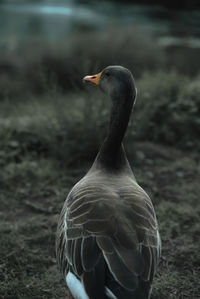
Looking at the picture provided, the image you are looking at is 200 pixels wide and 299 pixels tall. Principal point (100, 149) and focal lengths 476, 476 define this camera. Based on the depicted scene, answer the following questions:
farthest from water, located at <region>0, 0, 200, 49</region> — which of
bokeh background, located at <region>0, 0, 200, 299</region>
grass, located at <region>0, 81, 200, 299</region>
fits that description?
grass, located at <region>0, 81, 200, 299</region>

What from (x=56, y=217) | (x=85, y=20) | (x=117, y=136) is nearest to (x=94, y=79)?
(x=117, y=136)

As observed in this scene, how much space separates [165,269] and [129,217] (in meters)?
1.16

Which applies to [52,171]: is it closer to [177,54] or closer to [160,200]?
[160,200]

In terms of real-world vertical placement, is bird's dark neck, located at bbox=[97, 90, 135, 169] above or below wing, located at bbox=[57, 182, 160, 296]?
above

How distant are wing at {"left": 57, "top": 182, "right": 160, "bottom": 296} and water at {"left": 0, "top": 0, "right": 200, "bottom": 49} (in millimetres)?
11382

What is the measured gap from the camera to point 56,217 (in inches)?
163

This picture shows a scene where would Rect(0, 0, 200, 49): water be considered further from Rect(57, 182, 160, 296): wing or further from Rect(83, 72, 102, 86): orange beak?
Rect(57, 182, 160, 296): wing

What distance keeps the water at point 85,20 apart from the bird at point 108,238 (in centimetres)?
1125

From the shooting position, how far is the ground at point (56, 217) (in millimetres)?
3297

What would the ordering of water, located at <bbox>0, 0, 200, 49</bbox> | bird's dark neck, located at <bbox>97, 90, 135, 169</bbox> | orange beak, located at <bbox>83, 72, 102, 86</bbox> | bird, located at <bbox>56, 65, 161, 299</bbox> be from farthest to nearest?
water, located at <bbox>0, 0, 200, 49</bbox>
orange beak, located at <bbox>83, 72, 102, 86</bbox>
bird's dark neck, located at <bbox>97, 90, 135, 169</bbox>
bird, located at <bbox>56, 65, 161, 299</bbox>

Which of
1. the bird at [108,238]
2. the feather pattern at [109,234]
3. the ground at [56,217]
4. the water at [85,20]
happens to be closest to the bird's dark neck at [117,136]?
the bird at [108,238]

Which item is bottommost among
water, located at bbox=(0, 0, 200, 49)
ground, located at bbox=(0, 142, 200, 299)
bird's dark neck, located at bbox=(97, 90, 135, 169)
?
water, located at bbox=(0, 0, 200, 49)

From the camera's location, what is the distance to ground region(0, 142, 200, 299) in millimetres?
3297

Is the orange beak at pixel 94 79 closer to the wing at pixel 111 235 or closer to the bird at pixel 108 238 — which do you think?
the bird at pixel 108 238
